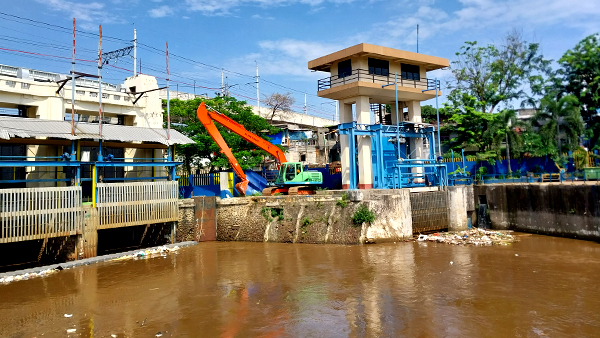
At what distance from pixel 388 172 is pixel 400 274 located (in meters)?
13.9

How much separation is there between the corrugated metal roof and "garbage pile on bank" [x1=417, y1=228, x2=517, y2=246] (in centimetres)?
1557

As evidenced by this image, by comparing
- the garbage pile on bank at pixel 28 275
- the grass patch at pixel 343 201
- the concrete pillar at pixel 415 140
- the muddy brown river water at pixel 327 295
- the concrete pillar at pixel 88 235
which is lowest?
the muddy brown river water at pixel 327 295

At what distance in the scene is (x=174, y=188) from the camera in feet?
74.8

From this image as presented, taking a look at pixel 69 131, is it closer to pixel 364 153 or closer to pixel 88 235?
pixel 88 235

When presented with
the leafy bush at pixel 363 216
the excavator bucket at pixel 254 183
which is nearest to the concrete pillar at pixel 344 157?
Answer: the excavator bucket at pixel 254 183

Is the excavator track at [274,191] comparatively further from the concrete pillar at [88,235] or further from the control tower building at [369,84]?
the concrete pillar at [88,235]

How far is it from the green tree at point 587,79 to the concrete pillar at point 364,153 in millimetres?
19157

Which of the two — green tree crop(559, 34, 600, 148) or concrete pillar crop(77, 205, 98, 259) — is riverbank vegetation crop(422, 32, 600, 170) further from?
concrete pillar crop(77, 205, 98, 259)

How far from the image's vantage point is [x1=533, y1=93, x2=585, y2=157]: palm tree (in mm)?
29938

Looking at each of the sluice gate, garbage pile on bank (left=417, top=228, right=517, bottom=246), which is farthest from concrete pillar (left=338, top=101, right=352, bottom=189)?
garbage pile on bank (left=417, top=228, right=517, bottom=246)

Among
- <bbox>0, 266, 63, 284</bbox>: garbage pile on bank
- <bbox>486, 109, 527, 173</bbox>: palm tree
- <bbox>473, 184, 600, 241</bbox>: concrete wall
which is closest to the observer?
<bbox>0, 266, 63, 284</bbox>: garbage pile on bank

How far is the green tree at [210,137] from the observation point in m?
29.6

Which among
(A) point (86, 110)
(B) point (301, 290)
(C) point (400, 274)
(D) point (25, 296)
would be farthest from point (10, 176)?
(C) point (400, 274)

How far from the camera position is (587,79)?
33.3 m
